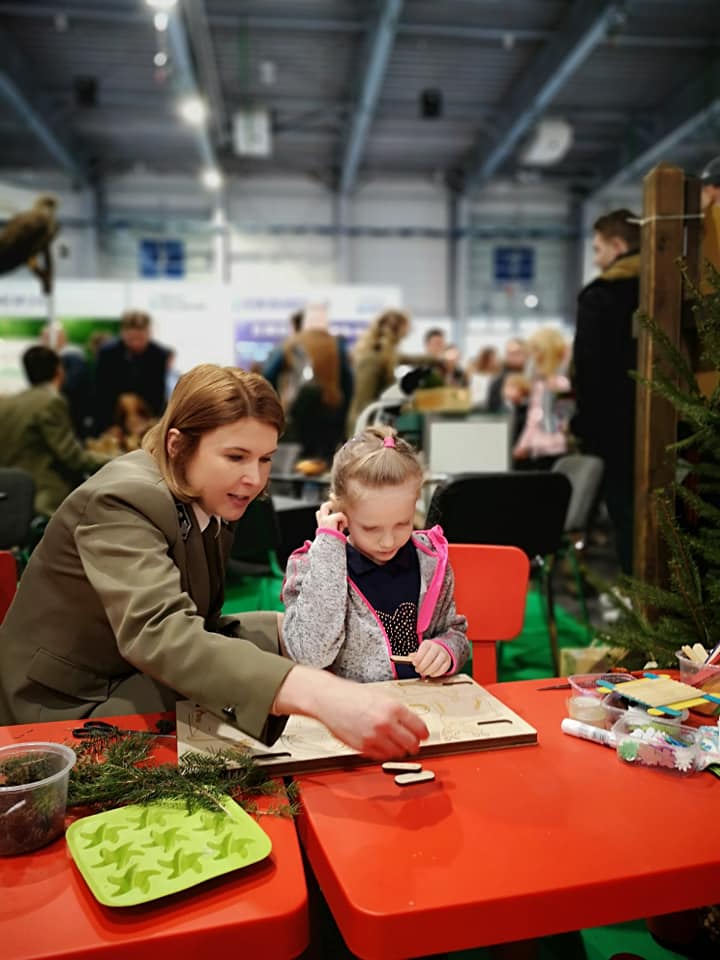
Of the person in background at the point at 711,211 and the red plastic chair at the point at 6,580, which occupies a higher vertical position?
the person in background at the point at 711,211

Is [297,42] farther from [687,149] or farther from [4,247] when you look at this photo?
[687,149]

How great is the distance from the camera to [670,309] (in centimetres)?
234

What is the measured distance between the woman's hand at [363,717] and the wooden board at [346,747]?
0.08m

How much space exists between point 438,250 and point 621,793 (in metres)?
14.9

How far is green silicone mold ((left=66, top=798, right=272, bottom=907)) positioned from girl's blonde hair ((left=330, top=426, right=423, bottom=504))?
0.73 metres

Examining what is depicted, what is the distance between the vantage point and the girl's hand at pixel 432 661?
141 cm

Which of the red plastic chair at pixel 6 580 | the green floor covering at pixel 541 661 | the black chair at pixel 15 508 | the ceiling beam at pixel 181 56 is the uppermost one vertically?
the ceiling beam at pixel 181 56

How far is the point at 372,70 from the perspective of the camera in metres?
9.05

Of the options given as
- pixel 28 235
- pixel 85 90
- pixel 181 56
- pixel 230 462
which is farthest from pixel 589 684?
pixel 85 90

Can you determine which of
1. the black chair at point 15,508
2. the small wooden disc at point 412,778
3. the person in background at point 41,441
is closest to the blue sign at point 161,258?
the person in background at point 41,441

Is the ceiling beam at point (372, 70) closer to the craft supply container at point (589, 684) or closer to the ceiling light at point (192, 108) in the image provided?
the ceiling light at point (192, 108)

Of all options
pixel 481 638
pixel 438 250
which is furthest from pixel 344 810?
pixel 438 250

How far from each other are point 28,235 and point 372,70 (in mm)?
4544

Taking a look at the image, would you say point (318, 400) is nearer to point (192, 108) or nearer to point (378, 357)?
point (378, 357)
